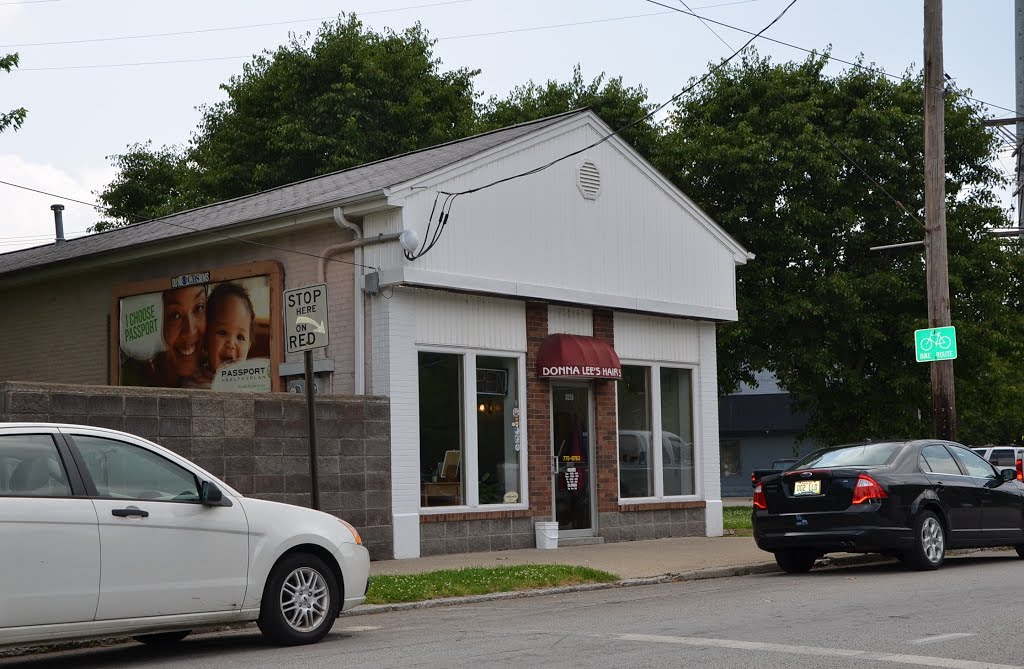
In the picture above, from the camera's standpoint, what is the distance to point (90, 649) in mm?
9680

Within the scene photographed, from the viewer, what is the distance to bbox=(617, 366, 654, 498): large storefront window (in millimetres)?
19109

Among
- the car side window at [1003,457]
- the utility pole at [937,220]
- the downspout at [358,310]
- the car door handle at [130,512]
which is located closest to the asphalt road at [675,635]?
the car door handle at [130,512]

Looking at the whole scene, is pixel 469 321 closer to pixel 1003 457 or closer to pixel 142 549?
pixel 142 549

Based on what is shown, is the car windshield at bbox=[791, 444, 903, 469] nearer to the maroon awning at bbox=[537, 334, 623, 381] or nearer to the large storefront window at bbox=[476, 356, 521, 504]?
the maroon awning at bbox=[537, 334, 623, 381]

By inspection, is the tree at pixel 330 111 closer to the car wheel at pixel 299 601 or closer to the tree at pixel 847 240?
the tree at pixel 847 240

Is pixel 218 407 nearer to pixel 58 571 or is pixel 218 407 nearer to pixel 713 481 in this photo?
pixel 58 571

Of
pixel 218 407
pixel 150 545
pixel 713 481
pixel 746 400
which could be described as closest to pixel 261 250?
pixel 218 407

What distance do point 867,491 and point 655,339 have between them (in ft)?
21.4

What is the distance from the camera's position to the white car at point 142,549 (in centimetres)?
→ 781

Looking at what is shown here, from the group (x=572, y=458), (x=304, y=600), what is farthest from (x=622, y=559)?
(x=304, y=600)

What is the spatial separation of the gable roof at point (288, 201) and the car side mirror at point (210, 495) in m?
7.58

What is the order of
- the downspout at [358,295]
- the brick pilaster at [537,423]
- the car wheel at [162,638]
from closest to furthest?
the car wheel at [162,638], the downspout at [358,295], the brick pilaster at [537,423]

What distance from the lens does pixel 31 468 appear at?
8047 mm

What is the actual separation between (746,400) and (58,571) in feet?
136
